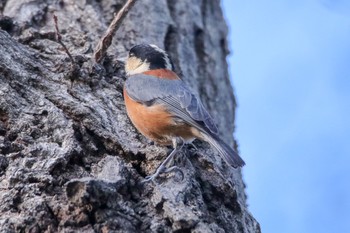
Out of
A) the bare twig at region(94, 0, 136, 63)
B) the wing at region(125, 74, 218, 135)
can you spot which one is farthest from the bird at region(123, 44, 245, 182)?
the bare twig at region(94, 0, 136, 63)

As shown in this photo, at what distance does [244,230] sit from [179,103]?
1.09 m

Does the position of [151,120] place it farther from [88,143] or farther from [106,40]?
[88,143]

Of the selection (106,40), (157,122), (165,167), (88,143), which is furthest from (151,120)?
(165,167)

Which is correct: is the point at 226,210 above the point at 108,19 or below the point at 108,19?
below

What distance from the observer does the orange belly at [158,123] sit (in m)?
3.51

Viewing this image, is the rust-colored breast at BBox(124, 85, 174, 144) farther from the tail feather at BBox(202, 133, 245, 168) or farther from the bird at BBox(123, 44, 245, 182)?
the tail feather at BBox(202, 133, 245, 168)

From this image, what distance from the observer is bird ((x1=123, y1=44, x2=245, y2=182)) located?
345 cm

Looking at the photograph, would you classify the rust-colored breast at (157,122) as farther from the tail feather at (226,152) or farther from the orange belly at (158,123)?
the tail feather at (226,152)

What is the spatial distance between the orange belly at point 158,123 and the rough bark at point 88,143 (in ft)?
0.22

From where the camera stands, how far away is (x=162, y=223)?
95.5 inches

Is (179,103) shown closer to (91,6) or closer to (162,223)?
(91,6)

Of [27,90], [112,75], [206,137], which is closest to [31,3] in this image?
[112,75]

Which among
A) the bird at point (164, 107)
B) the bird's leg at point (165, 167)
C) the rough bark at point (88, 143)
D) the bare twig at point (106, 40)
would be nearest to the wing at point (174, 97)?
the bird at point (164, 107)

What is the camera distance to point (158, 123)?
365 cm
